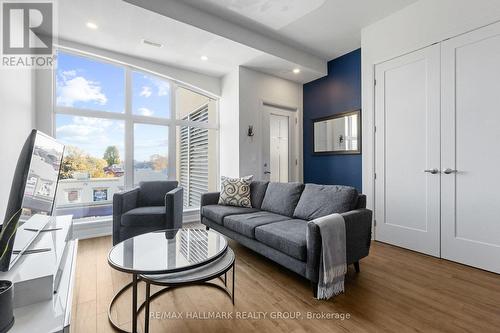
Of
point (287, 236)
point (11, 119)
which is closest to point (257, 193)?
point (287, 236)

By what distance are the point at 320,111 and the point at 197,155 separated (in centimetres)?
251

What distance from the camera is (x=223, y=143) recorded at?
455 centimetres

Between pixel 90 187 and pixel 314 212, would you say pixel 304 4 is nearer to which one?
pixel 314 212

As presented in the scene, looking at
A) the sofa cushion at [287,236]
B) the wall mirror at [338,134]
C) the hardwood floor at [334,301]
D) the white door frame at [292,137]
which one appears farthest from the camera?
the white door frame at [292,137]

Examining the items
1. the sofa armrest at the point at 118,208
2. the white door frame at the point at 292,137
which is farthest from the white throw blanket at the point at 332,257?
the white door frame at the point at 292,137

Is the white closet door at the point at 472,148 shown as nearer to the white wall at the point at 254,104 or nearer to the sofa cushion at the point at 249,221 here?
the sofa cushion at the point at 249,221

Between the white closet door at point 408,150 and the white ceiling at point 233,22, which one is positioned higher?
the white ceiling at point 233,22

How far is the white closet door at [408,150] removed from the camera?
2707mm

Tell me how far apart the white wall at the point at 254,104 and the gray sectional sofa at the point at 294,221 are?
3.19 feet

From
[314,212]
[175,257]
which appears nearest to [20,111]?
[175,257]

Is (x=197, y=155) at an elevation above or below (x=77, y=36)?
below

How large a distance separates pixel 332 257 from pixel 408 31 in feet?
9.38

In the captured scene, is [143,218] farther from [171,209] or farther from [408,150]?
[408,150]

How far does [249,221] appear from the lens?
101 inches
